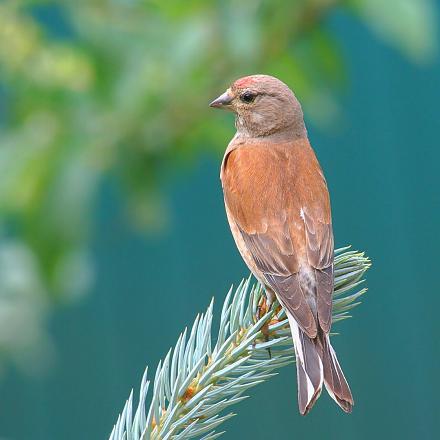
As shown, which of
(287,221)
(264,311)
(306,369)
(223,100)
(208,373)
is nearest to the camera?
(208,373)

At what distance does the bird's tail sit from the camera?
76.4 inches

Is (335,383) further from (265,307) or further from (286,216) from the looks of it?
(286,216)

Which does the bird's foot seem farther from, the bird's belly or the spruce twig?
the bird's belly

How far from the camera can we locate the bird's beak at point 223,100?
3.02 meters

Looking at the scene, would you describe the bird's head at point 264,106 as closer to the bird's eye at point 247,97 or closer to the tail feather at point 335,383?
the bird's eye at point 247,97

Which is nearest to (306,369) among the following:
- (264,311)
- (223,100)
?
(264,311)

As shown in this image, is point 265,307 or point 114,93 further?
point 114,93


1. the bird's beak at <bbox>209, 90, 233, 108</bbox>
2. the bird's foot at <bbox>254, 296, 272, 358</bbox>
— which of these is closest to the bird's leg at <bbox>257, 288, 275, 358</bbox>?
the bird's foot at <bbox>254, 296, 272, 358</bbox>

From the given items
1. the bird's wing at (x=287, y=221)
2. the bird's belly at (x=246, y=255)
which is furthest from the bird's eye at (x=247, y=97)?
the bird's belly at (x=246, y=255)

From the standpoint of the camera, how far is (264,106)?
10.3ft

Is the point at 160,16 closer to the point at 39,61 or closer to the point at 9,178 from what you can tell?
the point at 39,61

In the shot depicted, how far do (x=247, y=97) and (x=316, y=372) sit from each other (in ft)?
4.29

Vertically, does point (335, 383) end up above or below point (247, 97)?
below

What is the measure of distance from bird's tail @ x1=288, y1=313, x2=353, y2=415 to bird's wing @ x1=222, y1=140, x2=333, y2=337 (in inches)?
A: 2.1
